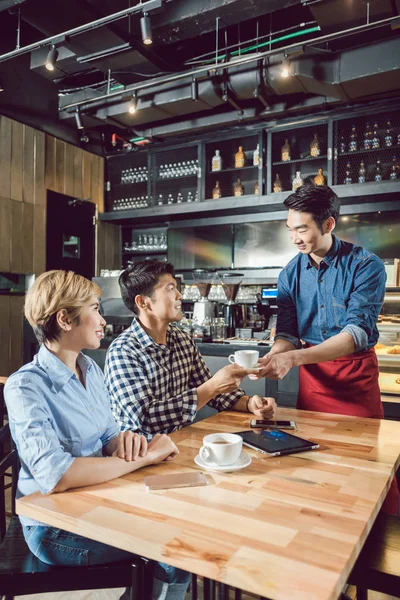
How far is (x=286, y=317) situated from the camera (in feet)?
7.57

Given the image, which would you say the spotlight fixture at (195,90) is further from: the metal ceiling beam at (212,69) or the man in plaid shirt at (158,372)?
the man in plaid shirt at (158,372)

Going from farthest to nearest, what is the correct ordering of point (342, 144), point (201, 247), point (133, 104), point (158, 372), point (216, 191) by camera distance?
point (201, 247), point (216, 191), point (342, 144), point (133, 104), point (158, 372)

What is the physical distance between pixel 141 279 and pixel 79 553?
109 cm

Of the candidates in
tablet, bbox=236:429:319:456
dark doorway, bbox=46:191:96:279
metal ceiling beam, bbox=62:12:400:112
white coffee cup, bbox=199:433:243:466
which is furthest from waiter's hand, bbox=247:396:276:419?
dark doorway, bbox=46:191:96:279

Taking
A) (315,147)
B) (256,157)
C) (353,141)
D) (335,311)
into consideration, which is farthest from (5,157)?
(335,311)

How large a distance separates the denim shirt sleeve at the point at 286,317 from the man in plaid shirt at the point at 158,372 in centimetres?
48

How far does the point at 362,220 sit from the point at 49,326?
4.40 meters

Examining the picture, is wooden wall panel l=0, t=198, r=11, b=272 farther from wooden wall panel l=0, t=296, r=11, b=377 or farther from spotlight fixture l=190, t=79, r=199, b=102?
spotlight fixture l=190, t=79, r=199, b=102

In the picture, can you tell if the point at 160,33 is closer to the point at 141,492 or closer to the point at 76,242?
the point at 76,242

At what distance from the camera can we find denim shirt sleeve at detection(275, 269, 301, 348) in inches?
90.1

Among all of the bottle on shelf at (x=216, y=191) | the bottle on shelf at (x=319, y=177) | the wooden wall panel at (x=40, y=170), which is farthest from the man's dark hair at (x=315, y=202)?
the wooden wall panel at (x=40, y=170)

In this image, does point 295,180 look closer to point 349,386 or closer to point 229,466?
point 349,386

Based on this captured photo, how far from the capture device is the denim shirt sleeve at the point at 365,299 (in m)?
1.99

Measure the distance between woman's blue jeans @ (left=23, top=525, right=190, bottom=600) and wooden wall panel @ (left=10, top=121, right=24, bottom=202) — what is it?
461 cm
